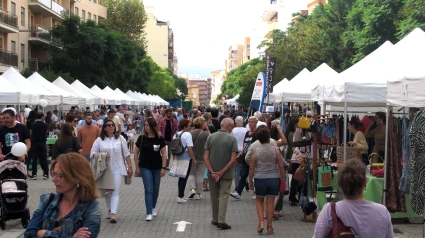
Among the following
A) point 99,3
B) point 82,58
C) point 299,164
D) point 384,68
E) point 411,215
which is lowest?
point 411,215

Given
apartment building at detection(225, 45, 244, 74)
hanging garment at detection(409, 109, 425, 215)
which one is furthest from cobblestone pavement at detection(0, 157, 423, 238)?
apartment building at detection(225, 45, 244, 74)

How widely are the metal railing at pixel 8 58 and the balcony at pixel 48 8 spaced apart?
4.93 meters

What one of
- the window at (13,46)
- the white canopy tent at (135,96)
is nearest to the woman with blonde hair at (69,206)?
the window at (13,46)

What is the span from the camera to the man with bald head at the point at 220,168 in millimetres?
10234

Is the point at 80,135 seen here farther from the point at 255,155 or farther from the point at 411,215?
the point at 411,215

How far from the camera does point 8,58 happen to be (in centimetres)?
4181

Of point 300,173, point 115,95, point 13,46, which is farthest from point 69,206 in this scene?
point 13,46

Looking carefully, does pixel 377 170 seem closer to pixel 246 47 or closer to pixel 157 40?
pixel 157 40

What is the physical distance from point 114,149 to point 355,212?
6965mm

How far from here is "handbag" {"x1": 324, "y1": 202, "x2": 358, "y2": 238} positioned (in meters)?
4.18

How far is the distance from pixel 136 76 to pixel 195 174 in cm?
5209

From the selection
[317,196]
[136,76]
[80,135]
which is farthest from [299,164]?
[136,76]

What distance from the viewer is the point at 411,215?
10.7 meters

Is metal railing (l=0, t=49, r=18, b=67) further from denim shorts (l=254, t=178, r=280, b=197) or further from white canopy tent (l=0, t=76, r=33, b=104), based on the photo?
denim shorts (l=254, t=178, r=280, b=197)
